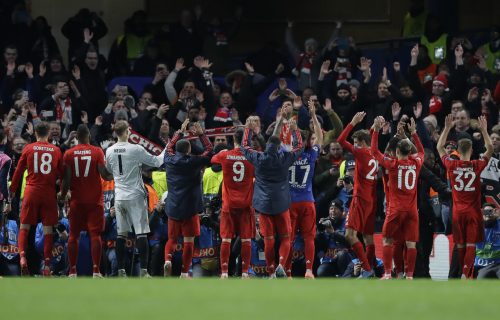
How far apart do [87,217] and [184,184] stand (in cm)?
138

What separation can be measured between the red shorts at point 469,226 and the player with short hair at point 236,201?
2.80 metres

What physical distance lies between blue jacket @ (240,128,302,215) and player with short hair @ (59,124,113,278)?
1.97 metres

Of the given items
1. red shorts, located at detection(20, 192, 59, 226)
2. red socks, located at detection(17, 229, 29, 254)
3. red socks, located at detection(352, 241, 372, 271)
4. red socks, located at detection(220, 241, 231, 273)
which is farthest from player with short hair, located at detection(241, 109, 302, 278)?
red socks, located at detection(17, 229, 29, 254)

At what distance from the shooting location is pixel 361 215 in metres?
21.3

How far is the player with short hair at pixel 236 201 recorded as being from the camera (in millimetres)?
21094

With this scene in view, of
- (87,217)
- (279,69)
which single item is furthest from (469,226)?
(279,69)

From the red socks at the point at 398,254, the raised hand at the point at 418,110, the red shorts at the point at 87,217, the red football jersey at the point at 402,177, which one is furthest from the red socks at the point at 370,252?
the red shorts at the point at 87,217

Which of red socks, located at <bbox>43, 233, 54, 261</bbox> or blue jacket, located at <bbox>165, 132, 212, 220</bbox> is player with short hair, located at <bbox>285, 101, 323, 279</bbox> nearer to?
blue jacket, located at <bbox>165, 132, 212, 220</bbox>

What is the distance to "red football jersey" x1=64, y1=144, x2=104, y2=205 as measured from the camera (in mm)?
20703

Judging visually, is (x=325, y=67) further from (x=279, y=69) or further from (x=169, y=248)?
A: (x=169, y=248)

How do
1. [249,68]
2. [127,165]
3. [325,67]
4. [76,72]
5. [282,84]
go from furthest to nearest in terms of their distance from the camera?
[76,72] < [249,68] < [325,67] < [282,84] < [127,165]

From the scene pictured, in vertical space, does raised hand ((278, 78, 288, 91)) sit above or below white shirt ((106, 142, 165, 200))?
above

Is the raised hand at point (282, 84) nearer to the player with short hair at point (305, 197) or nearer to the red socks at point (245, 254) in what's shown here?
the player with short hair at point (305, 197)

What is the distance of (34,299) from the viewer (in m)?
14.4
